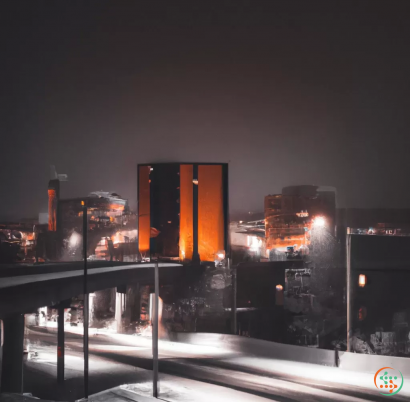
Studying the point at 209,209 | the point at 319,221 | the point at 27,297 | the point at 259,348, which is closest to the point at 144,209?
the point at 209,209

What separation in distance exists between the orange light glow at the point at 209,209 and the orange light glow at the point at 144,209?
2.78 ft

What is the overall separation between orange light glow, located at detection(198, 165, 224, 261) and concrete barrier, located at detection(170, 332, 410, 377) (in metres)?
1.39

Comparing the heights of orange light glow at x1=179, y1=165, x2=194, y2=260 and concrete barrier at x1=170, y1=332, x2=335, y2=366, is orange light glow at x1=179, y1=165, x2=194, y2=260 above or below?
above

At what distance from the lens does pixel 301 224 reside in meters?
8.30

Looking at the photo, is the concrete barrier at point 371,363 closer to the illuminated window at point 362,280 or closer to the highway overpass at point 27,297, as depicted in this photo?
the illuminated window at point 362,280

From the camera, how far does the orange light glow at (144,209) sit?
7586 mm

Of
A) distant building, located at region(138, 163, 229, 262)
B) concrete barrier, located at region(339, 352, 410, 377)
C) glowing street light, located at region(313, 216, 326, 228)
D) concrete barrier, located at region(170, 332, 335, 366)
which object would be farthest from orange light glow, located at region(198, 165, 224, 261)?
concrete barrier, located at region(339, 352, 410, 377)

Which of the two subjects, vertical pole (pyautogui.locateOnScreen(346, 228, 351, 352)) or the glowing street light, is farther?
vertical pole (pyautogui.locateOnScreen(346, 228, 351, 352))

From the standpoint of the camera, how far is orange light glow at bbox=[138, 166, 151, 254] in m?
7.59

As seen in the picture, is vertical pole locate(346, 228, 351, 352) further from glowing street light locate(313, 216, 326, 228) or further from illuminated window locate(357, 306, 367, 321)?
glowing street light locate(313, 216, 326, 228)

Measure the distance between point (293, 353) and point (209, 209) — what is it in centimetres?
262

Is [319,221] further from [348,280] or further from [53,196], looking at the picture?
[53,196]

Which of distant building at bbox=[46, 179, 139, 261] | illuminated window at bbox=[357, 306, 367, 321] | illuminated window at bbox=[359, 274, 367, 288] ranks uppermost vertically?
distant building at bbox=[46, 179, 139, 261]

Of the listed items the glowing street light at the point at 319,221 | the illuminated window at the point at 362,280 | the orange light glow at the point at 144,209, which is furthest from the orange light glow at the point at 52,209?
the illuminated window at the point at 362,280
